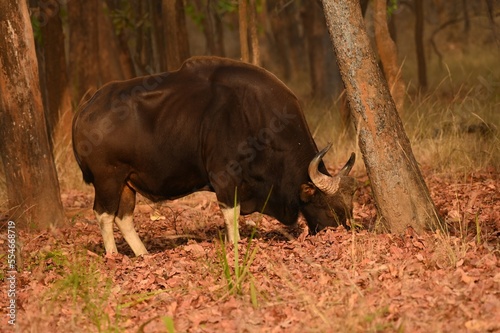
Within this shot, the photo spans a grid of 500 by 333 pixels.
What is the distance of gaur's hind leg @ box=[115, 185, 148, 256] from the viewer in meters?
9.59

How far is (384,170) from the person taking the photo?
26.9 ft

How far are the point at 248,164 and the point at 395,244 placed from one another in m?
1.88

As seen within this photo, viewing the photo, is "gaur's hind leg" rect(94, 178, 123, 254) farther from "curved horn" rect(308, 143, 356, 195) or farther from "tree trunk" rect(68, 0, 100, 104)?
"tree trunk" rect(68, 0, 100, 104)

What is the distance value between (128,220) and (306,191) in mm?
1924

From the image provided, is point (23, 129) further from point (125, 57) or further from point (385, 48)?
point (125, 57)

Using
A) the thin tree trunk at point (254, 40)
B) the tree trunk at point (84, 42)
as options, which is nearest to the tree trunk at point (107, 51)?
the tree trunk at point (84, 42)

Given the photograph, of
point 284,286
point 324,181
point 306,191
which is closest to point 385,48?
point 306,191

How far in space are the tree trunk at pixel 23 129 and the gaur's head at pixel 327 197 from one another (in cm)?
317

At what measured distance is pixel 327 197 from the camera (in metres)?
9.07

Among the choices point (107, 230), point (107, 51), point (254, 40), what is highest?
point (254, 40)

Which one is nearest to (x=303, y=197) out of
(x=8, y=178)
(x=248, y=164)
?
(x=248, y=164)

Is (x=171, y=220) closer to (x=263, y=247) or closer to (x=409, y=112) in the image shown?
(x=263, y=247)

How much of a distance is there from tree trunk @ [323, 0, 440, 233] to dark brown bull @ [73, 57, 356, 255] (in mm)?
812

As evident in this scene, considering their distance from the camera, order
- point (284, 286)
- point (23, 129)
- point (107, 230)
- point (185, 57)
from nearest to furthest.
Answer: point (284, 286) → point (107, 230) → point (23, 129) → point (185, 57)
